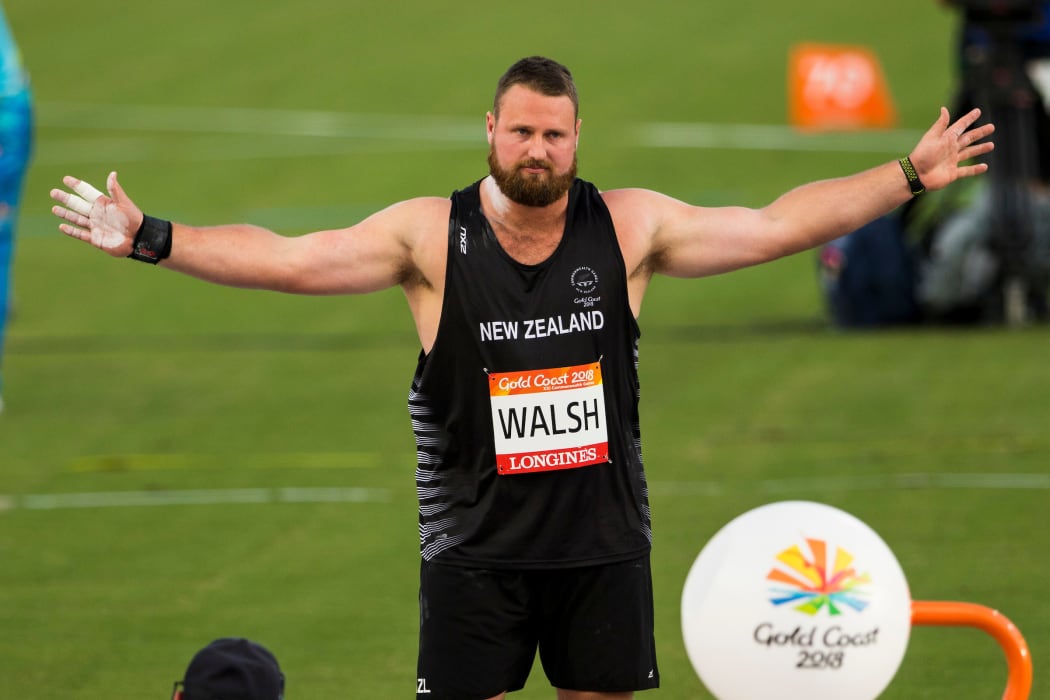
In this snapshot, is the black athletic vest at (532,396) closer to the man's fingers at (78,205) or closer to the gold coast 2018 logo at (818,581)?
the gold coast 2018 logo at (818,581)

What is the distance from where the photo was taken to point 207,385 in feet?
43.9

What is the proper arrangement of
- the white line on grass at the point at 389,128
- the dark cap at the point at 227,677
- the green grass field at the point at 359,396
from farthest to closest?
the white line on grass at the point at 389,128 < the green grass field at the point at 359,396 < the dark cap at the point at 227,677

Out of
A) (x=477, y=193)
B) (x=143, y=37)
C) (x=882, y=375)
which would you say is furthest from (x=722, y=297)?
(x=143, y=37)

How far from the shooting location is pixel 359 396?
1288 centimetres

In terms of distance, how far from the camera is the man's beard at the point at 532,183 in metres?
5.17

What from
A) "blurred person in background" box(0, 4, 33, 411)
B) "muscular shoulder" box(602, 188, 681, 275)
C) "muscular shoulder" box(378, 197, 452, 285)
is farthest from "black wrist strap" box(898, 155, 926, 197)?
"blurred person in background" box(0, 4, 33, 411)

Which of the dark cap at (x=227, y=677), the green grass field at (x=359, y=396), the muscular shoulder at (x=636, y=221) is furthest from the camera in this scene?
the green grass field at (x=359, y=396)

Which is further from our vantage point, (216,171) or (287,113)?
(287,113)

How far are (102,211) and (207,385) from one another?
8.31m

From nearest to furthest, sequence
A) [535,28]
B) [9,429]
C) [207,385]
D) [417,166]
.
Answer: [9,429] < [207,385] < [417,166] < [535,28]

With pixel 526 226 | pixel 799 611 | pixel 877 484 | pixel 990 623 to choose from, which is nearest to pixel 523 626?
pixel 799 611

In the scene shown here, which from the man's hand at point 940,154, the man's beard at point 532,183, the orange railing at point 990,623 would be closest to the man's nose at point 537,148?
the man's beard at point 532,183

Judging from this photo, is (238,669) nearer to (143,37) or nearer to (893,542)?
(893,542)

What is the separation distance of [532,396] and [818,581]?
933 millimetres
